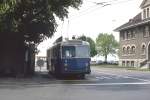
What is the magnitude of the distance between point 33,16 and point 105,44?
10066 centimetres

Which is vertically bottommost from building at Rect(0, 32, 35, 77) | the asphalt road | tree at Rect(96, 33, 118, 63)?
the asphalt road

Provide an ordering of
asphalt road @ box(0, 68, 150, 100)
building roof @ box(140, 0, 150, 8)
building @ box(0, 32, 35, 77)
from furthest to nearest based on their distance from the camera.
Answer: building roof @ box(140, 0, 150, 8), building @ box(0, 32, 35, 77), asphalt road @ box(0, 68, 150, 100)

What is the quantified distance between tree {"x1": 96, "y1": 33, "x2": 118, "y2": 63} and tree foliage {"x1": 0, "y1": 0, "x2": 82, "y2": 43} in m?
94.4

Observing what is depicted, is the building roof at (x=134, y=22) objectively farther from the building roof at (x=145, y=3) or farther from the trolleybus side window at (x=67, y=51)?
the trolleybus side window at (x=67, y=51)

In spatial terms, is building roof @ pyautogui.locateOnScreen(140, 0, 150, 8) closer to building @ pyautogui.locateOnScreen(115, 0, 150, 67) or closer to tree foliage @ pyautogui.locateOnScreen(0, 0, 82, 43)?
building @ pyautogui.locateOnScreen(115, 0, 150, 67)

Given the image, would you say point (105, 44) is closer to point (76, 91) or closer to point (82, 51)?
point (82, 51)

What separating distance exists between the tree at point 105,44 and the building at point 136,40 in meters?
44.5

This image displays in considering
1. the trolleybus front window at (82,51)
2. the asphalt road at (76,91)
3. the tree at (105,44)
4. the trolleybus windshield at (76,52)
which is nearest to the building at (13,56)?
the trolleybus windshield at (76,52)

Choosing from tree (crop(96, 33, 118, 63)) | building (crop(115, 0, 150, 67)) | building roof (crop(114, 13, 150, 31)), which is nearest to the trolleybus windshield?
building (crop(115, 0, 150, 67))

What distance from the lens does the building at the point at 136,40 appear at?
76688 mm

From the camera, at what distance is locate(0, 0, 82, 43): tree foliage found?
30644 mm

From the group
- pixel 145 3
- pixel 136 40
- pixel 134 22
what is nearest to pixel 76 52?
pixel 145 3

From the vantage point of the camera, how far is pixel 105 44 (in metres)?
136

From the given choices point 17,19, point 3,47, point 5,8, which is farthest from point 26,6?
point 3,47
